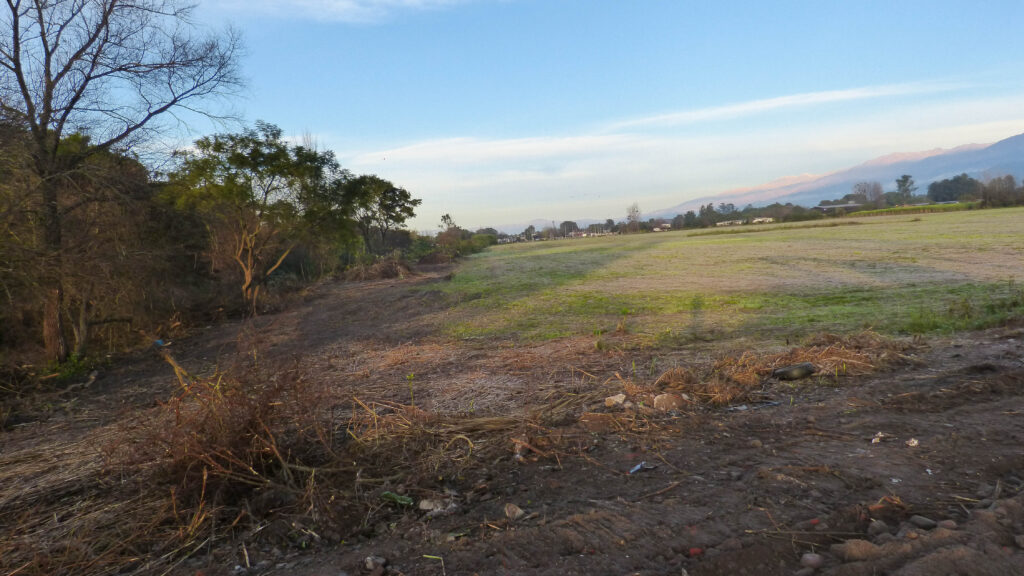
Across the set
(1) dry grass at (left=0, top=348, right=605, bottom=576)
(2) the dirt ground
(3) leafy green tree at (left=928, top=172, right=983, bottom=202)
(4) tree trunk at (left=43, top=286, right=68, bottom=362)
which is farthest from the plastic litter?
(3) leafy green tree at (left=928, top=172, right=983, bottom=202)

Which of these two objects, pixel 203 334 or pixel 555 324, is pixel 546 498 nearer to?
pixel 555 324

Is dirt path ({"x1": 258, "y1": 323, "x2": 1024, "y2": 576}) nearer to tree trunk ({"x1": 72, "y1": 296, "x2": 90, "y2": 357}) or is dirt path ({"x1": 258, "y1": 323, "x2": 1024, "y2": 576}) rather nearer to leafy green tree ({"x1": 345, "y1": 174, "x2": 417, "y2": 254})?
tree trunk ({"x1": 72, "y1": 296, "x2": 90, "y2": 357})

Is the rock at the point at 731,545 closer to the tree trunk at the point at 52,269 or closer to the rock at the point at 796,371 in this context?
the rock at the point at 796,371

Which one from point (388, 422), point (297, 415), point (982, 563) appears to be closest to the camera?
point (982, 563)

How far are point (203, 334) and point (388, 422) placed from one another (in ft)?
32.3

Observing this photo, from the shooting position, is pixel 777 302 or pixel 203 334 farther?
pixel 203 334

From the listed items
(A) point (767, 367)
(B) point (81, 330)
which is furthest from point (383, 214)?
(A) point (767, 367)

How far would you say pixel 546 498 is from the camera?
2.90 metres

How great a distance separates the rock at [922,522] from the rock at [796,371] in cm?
262

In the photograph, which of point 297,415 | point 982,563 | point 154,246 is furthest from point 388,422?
point 154,246

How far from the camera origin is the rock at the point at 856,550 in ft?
6.79

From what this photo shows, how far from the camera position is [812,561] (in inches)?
81.8

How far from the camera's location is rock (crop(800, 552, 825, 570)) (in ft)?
6.79

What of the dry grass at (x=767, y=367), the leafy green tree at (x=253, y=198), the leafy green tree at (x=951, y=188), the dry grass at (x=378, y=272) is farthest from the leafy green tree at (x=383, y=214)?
the leafy green tree at (x=951, y=188)
